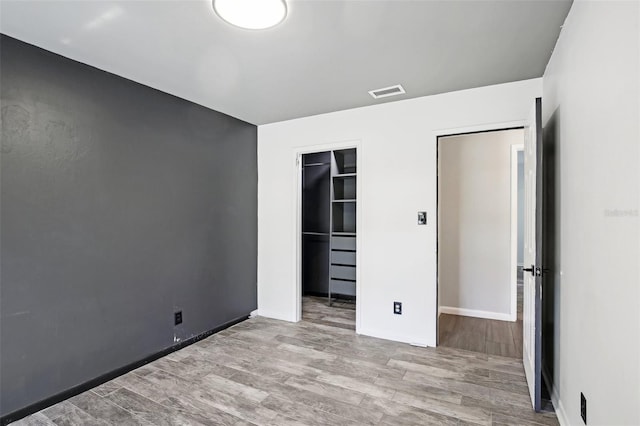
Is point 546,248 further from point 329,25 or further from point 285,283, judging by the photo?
point 285,283

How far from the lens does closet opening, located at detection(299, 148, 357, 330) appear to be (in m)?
4.64

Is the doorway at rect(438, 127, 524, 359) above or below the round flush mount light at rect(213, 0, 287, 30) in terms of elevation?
below

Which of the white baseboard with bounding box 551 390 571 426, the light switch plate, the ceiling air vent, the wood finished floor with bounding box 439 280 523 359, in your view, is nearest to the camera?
the white baseboard with bounding box 551 390 571 426

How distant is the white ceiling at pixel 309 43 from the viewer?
182 centimetres

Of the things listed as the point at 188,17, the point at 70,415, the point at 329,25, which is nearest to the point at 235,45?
the point at 188,17

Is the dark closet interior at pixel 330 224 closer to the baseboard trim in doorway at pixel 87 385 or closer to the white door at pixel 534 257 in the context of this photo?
the baseboard trim in doorway at pixel 87 385

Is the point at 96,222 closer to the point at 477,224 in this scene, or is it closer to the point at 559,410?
the point at 559,410

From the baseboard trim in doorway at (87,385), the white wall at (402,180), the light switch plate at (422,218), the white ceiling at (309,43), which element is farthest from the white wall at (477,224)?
the baseboard trim in doorway at (87,385)

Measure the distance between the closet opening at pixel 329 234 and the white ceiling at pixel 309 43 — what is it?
5.82 feet

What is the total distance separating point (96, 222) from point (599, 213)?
10.1ft

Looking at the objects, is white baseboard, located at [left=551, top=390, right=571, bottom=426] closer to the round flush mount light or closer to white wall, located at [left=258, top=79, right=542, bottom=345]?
white wall, located at [left=258, top=79, right=542, bottom=345]

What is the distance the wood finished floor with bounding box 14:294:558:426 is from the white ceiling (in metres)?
2.37

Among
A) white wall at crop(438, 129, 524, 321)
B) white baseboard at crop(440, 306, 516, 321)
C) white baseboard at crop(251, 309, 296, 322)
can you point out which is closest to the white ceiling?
white wall at crop(438, 129, 524, 321)

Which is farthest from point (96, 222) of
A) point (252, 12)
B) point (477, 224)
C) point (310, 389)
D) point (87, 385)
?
point (477, 224)
